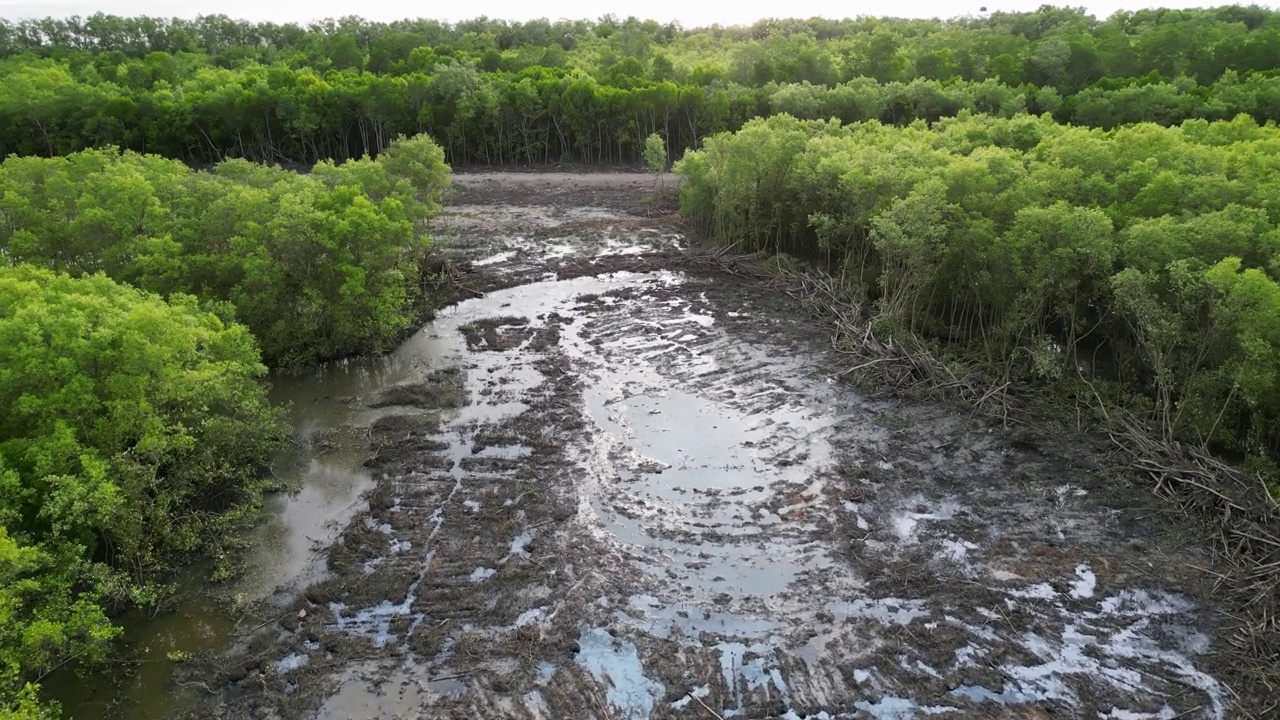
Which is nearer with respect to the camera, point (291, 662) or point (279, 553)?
point (291, 662)

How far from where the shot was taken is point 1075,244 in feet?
61.2

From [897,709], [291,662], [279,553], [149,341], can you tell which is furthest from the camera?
[279,553]

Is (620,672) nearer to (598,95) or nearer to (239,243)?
(239,243)

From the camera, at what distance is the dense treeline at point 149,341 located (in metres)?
12.3

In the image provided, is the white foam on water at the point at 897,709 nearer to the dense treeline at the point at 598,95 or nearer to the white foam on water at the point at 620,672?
the white foam on water at the point at 620,672

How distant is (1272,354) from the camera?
14.8 metres

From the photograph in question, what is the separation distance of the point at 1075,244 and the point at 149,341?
21.4 meters

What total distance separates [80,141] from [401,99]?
22781mm

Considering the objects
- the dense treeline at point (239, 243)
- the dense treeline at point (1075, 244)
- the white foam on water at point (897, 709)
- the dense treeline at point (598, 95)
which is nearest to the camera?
the white foam on water at point (897, 709)

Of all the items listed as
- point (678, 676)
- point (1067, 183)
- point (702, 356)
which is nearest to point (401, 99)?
point (702, 356)

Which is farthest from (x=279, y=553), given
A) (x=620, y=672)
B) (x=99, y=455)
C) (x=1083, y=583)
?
(x=1083, y=583)

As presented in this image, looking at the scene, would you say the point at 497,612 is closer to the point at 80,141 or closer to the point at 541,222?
the point at 541,222

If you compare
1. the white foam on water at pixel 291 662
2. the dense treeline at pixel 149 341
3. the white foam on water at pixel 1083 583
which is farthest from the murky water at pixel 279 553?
the white foam on water at pixel 1083 583

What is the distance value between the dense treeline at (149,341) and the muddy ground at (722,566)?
281 centimetres
